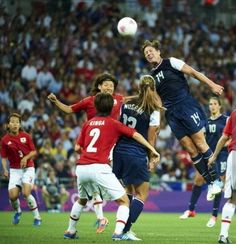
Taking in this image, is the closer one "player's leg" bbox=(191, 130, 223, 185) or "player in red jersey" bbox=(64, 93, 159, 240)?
"player in red jersey" bbox=(64, 93, 159, 240)

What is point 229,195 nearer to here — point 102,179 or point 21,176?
point 102,179

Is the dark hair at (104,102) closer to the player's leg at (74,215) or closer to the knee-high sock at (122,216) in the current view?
the knee-high sock at (122,216)

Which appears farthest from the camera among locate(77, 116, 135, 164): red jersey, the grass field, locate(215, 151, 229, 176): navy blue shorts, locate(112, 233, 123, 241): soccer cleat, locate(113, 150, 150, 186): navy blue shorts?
locate(215, 151, 229, 176): navy blue shorts

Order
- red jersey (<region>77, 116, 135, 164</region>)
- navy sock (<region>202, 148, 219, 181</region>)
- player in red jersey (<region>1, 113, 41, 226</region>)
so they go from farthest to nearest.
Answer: player in red jersey (<region>1, 113, 41, 226</region>), navy sock (<region>202, 148, 219, 181</region>), red jersey (<region>77, 116, 135, 164</region>)

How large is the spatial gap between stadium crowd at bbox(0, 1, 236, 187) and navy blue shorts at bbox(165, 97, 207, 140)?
29.1 feet

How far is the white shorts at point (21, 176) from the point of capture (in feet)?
54.6

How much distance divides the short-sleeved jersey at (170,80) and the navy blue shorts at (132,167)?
2.73 metres

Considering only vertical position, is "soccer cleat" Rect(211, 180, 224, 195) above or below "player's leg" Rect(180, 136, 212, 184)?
below

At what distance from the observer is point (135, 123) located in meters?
12.1

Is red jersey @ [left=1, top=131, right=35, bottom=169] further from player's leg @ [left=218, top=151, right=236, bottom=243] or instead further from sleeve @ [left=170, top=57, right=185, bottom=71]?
player's leg @ [left=218, top=151, right=236, bottom=243]

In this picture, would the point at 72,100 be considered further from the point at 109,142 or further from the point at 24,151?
the point at 109,142

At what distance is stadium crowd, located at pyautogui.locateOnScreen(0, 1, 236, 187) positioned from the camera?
25.2 meters

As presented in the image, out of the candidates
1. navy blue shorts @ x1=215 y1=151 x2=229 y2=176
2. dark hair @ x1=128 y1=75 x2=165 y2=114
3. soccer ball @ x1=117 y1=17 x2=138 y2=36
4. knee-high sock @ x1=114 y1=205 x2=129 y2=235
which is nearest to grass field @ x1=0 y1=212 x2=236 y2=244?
knee-high sock @ x1=114 y1=205 x2=129 y2=235

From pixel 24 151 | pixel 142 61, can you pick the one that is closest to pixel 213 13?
pixel 142 61
